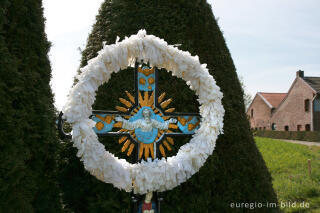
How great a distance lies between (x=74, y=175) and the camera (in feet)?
14.5

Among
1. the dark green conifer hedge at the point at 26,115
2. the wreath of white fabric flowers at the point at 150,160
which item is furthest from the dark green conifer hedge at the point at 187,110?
the wreath of white fabric flowers at the point at 150,160

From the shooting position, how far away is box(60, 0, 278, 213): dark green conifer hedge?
13.9 feet

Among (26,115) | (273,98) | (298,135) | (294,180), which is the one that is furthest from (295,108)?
(26,115)

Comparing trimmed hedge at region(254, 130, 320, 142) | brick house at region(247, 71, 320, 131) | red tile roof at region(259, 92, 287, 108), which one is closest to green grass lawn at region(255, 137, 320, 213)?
trimmed hedge at region(254, 130, 320, 142)

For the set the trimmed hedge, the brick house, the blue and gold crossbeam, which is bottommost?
the trimmed hedge

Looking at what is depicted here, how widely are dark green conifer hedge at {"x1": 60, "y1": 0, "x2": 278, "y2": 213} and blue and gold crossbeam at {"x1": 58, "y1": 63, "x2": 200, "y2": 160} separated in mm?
1009

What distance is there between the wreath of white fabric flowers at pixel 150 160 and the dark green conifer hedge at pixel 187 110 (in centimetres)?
92

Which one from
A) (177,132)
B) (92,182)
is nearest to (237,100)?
(177,132)

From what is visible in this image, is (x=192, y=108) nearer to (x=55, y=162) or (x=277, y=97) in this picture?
(x=55, y=162)

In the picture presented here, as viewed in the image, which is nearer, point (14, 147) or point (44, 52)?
→ point (14, 147)

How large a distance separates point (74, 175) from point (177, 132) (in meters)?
1.79

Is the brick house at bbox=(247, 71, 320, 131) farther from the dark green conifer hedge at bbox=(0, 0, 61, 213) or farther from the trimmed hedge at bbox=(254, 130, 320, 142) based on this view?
the dark green conifer hedge at bbox=(0, 0, 61, 213)

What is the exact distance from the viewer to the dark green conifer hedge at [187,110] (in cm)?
425

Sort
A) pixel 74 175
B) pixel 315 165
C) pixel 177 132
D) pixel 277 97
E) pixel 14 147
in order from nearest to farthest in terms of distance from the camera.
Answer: pixel 14 147
pixel 177 132
pixel 74 175
pixel 315 165
pixel 277 97
